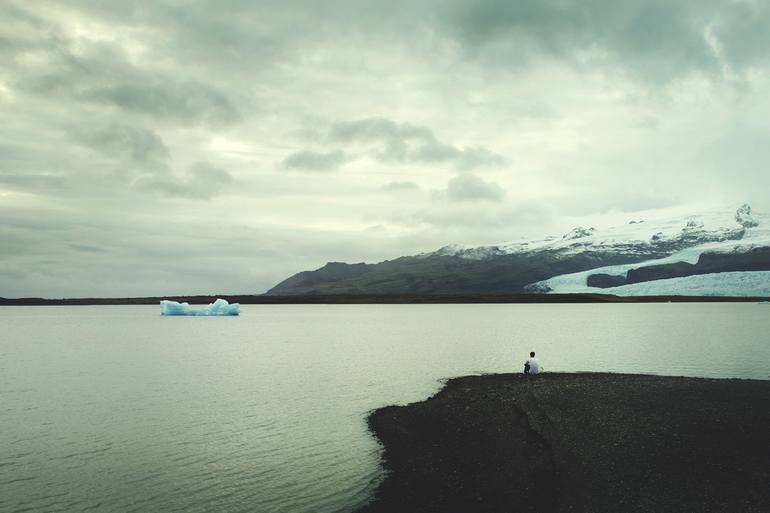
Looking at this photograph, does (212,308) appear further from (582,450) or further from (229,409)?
(582,450)

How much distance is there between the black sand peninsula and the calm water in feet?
7.03

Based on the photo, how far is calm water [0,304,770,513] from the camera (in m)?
19.6

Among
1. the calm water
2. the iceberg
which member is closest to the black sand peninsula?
the calm water

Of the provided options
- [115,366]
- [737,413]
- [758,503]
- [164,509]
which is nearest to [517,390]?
[737,413]

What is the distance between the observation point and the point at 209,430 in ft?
92.2

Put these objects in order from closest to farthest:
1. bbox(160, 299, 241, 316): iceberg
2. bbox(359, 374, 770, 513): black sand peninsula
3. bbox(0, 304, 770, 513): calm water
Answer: bbox(359, 374, 770, 513): black sand peninsula, bbox(0, 304, 770, 513): calm water, bbox(160, 299, 241, 316): iceberg

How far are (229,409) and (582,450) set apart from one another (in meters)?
20.6

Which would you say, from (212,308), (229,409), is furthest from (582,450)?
(212,308)

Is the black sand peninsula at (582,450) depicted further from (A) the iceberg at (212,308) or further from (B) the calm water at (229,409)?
(A) the iceberg at (212,308)

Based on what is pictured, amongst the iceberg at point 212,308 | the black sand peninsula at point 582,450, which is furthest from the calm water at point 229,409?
the iceberg at point 212,308

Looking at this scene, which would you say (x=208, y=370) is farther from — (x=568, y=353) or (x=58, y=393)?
(x=568, y=353)

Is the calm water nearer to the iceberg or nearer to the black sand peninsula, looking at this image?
the black sand peninsula

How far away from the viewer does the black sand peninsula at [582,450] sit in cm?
1669

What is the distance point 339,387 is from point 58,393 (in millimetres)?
19674
